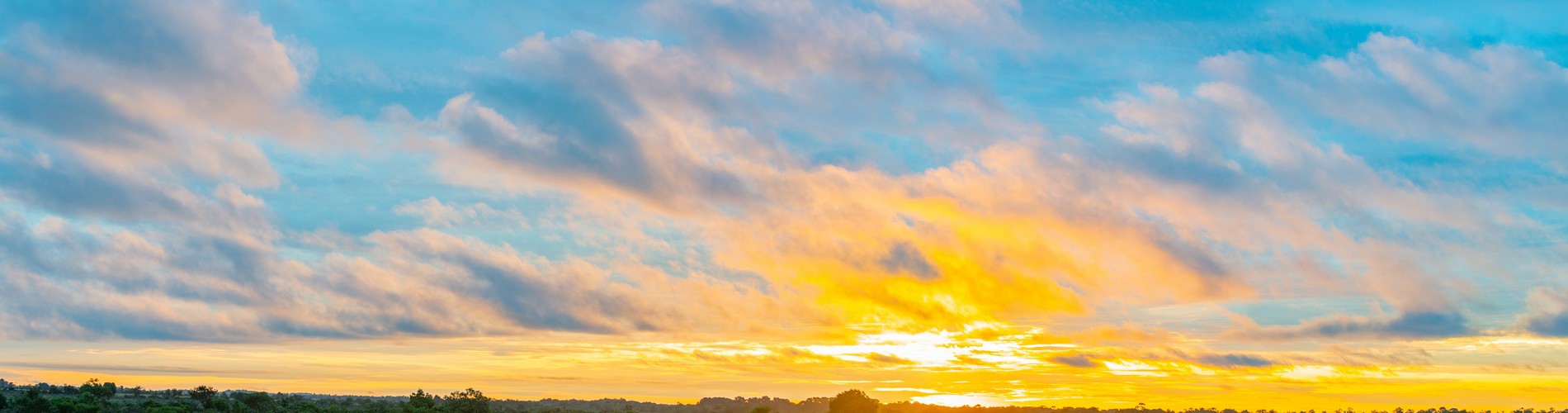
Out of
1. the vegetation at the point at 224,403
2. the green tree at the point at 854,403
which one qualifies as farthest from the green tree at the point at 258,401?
the green tree at the point at 854,403

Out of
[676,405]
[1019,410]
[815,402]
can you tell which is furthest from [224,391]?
[1019,410]

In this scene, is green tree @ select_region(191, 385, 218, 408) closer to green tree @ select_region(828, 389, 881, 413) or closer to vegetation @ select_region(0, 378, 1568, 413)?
vegetation @ select_region(0, 378, 1568, 413)

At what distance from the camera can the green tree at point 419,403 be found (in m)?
132

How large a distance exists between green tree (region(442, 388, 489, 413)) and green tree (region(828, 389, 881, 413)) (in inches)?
1712

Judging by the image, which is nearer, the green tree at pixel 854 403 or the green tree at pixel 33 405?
the green tree at pixel 33 405

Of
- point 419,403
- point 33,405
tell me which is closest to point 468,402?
point 419,403

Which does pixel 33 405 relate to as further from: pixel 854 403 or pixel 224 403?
pixel 854 403

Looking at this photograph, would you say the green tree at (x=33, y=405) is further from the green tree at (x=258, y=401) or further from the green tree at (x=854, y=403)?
the green tree at (x=854, y=403)

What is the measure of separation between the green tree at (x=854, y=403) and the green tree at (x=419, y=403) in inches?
1929

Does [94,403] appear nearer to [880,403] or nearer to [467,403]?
[467,403]

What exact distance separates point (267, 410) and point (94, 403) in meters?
17.3

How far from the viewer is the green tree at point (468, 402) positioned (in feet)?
442

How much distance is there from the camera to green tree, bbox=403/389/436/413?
132 meters

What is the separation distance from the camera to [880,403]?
14375 centimetres
